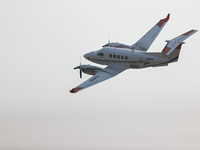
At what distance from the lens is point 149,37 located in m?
79.2

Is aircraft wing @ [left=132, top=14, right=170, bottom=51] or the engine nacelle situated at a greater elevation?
aircraft wing @ [left=132, top=14, right=170, bottom=51]

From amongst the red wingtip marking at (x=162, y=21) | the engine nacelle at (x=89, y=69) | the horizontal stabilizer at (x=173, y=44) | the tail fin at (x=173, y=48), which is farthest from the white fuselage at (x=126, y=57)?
the red wingtip marking at (x=162, y=21)

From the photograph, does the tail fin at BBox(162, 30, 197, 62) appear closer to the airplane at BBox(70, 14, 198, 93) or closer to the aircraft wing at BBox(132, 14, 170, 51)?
the airplane at BBox(70, 14, 198, 93)

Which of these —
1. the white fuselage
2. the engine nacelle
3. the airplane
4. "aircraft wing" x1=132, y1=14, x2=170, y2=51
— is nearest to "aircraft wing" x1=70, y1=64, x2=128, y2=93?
the airplane

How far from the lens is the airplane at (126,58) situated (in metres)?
70.1

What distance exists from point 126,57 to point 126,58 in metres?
0.15

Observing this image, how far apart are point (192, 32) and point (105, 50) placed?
1361cm

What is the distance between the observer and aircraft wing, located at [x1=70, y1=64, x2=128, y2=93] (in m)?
67.1

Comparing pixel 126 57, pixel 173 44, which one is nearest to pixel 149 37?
pixel 126 57

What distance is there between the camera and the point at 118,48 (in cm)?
7562

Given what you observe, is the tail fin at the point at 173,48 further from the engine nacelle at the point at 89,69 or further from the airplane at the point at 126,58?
Result: the engine nacelle at the point at 89,69

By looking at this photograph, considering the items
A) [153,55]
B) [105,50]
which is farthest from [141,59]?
[105,50]

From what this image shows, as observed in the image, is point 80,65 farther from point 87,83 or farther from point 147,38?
point 147,38

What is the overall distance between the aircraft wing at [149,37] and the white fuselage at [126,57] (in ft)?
14.6
